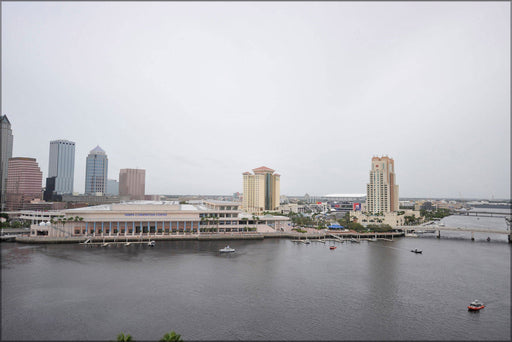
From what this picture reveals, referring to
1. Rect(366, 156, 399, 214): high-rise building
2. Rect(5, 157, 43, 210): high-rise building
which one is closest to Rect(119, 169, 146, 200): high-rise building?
Rect(5, 157, 43, 210): high-rise building

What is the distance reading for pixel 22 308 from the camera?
30.6 ft

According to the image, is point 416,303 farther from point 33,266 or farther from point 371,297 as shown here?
Result: point 33,266

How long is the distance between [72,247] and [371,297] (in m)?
19.4

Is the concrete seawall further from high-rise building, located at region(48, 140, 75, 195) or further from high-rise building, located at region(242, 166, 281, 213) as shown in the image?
high-rise building, located at region(48, 140, 75, 195)

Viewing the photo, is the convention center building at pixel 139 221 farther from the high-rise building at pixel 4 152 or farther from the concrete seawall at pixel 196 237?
the high-rise building at pixel 4 152

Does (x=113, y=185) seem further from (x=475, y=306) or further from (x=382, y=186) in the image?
(x=475, y=306)

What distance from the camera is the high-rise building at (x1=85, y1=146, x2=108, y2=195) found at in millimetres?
66438

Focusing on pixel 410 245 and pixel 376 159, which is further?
pixel 376 159

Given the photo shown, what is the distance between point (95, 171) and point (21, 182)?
27036mm

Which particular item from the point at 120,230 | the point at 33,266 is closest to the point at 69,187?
the point at 120,230

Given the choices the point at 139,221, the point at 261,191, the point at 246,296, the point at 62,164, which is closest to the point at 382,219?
the point at 261,191

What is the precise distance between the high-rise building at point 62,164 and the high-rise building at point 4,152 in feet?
67.4

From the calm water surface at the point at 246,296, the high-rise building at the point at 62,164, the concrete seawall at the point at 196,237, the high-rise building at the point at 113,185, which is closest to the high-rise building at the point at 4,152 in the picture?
the concrete seawall at the point at 196,237

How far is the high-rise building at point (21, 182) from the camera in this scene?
39.5m
